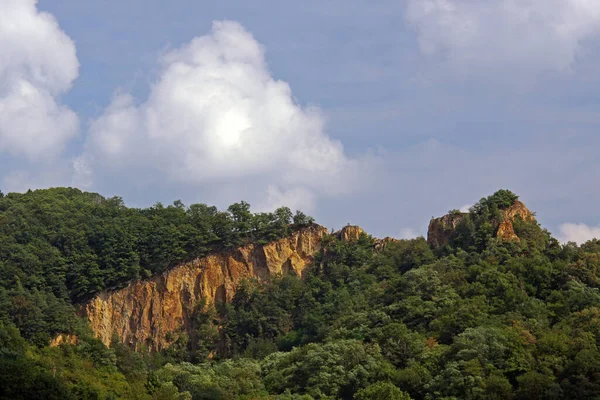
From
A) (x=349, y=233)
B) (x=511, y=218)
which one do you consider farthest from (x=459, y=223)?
(x=349, y=233)

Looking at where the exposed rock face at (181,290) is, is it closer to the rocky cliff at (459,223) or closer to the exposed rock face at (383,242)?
the exposed rock face at (383,242)

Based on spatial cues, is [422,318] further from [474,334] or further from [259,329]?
[259,329]

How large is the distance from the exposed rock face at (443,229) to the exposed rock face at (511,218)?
381 cm

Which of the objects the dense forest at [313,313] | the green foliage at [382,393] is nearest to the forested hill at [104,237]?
the dense forest at [313,313]

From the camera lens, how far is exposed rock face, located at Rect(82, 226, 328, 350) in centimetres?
7038

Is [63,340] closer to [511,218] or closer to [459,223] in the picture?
[459,223]

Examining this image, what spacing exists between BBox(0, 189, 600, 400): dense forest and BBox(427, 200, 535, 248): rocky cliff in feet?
2.73

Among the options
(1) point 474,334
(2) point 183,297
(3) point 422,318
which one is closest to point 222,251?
(2) point 183,297

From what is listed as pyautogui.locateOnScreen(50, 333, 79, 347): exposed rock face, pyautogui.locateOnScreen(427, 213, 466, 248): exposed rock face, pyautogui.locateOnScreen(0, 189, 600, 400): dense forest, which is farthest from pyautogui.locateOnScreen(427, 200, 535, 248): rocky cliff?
pyautogui.locateOnScreen(50, 333, 79, 347): exposed rock face

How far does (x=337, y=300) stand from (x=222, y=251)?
11.4m

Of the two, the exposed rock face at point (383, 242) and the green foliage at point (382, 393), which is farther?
the exposed rock face at point (383, 242)

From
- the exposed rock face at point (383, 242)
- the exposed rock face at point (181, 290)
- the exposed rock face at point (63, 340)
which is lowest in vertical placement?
the exposed rock face at point (63, 340)

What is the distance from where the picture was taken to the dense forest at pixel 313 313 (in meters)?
52.2

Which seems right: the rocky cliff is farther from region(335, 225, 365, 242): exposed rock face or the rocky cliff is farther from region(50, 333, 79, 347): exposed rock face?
region(50, 333, 79, 347): exposed rock face
